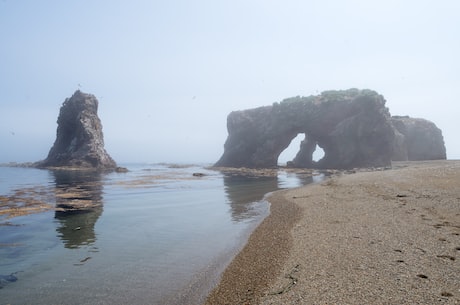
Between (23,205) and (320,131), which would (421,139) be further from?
(23,205)

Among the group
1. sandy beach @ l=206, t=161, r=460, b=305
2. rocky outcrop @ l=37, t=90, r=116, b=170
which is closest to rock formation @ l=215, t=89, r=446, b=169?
rocky outcrop @ l=37, t=90, r=116, b=170

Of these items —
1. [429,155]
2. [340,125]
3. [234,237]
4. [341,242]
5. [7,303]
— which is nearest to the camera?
[7,303]

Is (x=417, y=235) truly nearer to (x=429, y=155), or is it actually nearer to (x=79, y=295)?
(x=79, y=295)

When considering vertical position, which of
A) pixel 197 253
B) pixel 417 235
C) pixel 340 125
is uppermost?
pixel 340 125

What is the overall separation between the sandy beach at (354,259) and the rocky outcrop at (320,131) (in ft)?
226

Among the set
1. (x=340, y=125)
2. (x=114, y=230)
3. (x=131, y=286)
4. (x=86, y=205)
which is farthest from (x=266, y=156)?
(x=131, y=286)

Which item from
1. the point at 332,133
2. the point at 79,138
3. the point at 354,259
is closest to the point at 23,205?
the point at 354,259

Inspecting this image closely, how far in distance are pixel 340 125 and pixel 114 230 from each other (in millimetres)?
78302

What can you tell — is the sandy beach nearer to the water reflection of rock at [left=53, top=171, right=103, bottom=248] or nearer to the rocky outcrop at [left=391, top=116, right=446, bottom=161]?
the water reflection of rock at [left=53, top=171, right=103, bottom=248]

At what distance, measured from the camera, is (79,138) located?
8694 cm

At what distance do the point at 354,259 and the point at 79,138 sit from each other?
93.4 meters

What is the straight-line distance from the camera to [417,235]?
10727 mm

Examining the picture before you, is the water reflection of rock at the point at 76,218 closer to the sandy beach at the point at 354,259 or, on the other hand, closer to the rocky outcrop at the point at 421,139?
the sandy beach at the point at 354,259

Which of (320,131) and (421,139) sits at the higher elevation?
(320,131)
